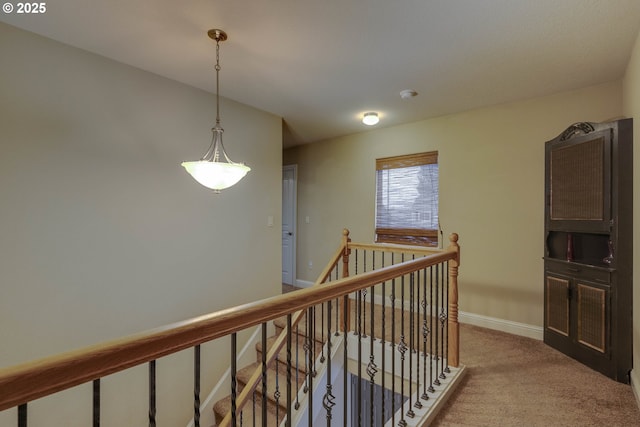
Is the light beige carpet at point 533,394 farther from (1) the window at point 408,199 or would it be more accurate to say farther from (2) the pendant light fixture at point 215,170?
(2) the pendant light fixture at point 215,170

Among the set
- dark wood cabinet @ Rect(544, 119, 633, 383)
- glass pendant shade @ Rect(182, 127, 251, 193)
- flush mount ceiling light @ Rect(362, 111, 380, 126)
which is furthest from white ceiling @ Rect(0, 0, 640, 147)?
glass pendant shade @ Rect(182, 127, 251, 193)

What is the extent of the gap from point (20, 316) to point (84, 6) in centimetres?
192

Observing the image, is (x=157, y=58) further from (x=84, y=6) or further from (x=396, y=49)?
(x=396, y=49)

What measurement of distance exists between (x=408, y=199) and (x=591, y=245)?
1.81 metres

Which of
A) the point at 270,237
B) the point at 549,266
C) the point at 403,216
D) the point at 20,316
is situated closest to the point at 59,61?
→ the point at 20,316

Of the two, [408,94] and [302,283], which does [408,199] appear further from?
[302,283]

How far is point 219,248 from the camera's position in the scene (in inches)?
123

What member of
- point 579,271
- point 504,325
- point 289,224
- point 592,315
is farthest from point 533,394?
point 289,224

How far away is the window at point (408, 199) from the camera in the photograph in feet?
12.5

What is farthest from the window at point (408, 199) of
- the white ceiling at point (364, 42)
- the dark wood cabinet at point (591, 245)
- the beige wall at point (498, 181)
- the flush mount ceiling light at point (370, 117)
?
the dark wood cabinet at point (591, 245)

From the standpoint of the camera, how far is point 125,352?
0.73 meters

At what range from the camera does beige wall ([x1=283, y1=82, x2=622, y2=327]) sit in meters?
3.02

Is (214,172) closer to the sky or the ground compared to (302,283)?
closer to the sky

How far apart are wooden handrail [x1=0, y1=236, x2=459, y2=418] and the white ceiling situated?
5.37ft
